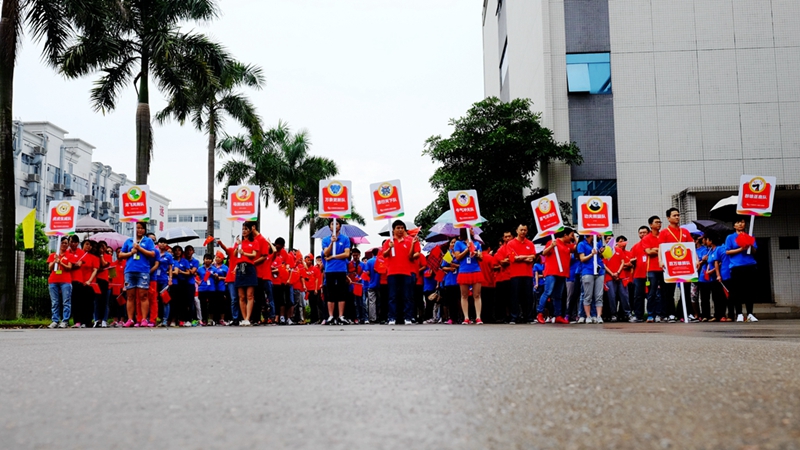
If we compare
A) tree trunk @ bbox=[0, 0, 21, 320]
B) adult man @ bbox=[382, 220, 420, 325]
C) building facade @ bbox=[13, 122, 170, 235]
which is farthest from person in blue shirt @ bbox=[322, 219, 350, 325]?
building facade @ bbox=[13, 122, 170, 235]

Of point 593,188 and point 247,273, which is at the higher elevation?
point 593,188

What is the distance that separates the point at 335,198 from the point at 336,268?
6.23ft

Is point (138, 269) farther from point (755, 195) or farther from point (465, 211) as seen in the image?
point (755, 195)

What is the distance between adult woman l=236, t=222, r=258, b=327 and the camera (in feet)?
48.8

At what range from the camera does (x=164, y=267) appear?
1655 centimetres

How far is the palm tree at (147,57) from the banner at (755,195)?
1598cm

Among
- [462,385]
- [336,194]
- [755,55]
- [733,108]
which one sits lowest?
[462,385]

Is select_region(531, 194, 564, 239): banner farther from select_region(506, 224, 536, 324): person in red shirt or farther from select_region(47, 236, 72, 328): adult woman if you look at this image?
select_region(47, 236, 72, 328): adult woman

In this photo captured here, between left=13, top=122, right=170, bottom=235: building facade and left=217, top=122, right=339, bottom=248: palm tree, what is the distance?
16360 mm

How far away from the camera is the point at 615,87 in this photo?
2898cm

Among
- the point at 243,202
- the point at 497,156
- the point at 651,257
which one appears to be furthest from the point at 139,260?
the point at 497,156

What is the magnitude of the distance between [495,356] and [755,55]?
2714cm

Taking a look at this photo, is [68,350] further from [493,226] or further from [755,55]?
[755,55]

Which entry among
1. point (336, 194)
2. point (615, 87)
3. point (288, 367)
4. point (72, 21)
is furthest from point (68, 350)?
point (615, 87)
